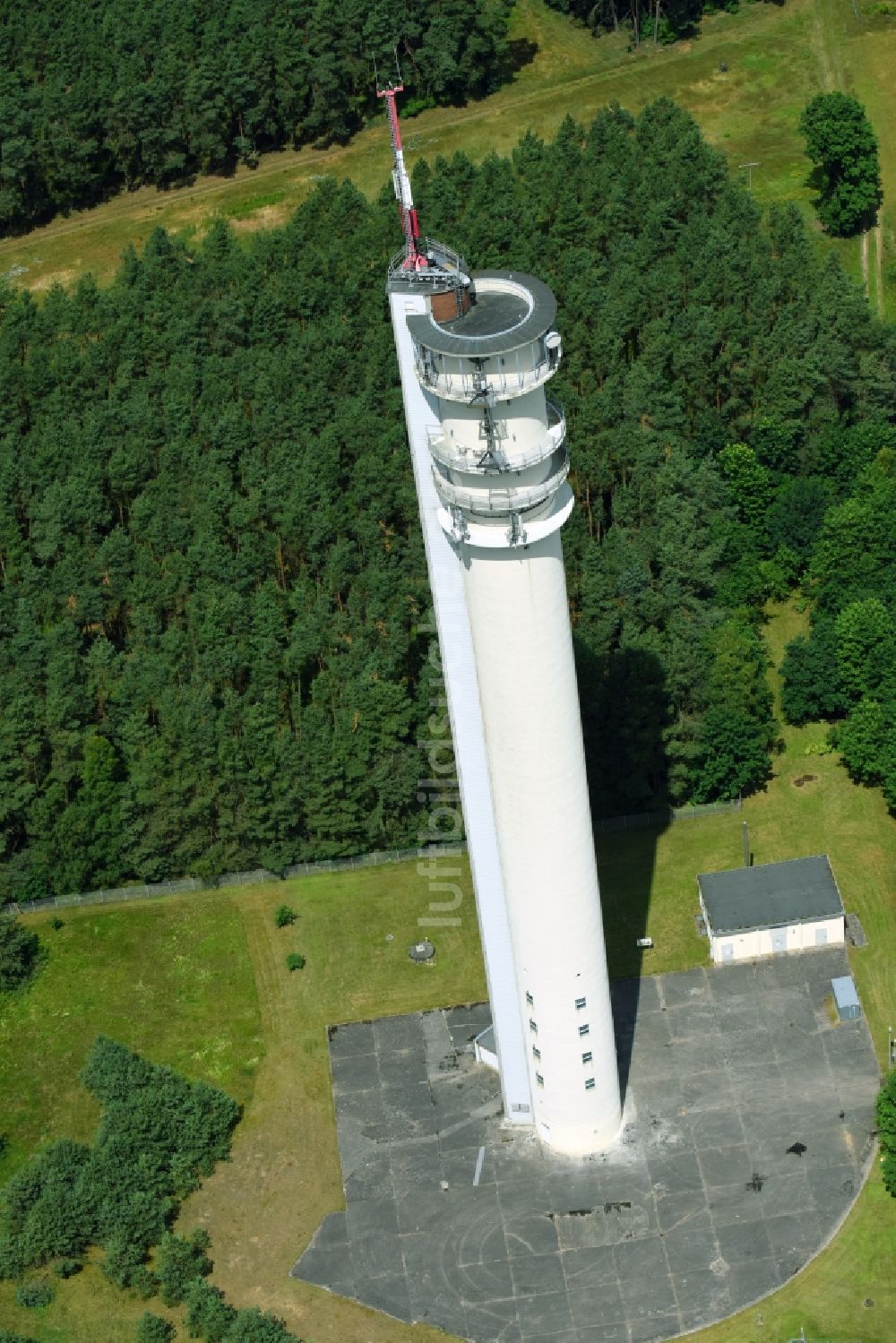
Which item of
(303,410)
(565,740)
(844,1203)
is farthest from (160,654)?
(844,1203)

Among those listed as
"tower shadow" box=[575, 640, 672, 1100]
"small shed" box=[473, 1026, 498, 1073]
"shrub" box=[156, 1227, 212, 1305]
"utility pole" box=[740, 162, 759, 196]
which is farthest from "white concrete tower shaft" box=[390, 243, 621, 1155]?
"utility pole" box=[740, 162, 759, 196]

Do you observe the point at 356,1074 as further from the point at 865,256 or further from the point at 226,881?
the point at 865,256

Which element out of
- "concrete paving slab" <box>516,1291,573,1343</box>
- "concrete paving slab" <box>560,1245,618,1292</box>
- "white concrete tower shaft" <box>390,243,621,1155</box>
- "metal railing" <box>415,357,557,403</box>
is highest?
"metal railing" <box>415,357,557,403</box>

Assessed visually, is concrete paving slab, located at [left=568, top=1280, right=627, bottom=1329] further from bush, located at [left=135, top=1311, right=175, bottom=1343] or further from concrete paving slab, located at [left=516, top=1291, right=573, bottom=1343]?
bush, located at [left=135, top=1311, right=175, bottom=1343]

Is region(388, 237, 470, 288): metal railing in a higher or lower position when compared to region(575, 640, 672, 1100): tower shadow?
higher

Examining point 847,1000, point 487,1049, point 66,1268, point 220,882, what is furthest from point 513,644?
point 220,882

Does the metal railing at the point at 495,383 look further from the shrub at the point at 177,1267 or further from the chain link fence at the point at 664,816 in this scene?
the chain link fence at the point at 664,816
